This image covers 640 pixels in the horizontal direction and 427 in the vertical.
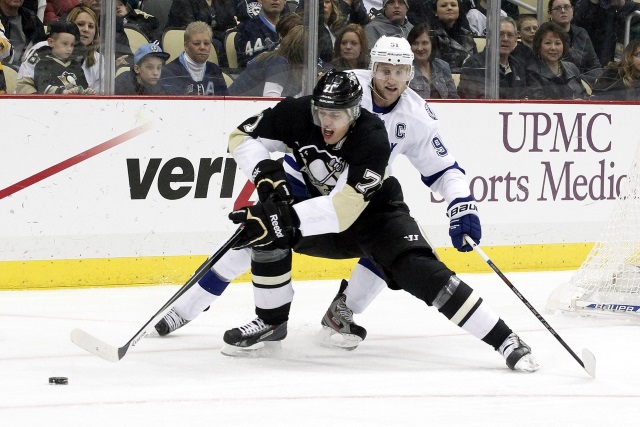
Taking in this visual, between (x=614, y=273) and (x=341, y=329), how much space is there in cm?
137

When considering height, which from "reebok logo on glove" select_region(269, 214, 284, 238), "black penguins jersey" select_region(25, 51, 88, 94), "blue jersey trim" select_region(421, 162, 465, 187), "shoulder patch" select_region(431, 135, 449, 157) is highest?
"black penguins jersey" select_region(25, 51, 88, 94)

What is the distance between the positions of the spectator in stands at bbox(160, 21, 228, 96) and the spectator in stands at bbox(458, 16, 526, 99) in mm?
1306

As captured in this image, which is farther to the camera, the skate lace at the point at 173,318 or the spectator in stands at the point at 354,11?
the spectator in stands at the point at 354,11

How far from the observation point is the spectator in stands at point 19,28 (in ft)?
16.2

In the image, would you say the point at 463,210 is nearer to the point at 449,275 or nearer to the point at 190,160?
the point at 449,275

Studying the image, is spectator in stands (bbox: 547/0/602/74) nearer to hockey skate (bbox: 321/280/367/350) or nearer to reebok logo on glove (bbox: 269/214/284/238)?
hockey skate (bbox: 321/280/367/350)

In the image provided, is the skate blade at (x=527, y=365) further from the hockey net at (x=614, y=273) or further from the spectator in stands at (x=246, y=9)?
the spectator in stands at (x=246, y=9)

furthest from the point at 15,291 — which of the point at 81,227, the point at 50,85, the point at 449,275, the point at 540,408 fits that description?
the point at 540,408

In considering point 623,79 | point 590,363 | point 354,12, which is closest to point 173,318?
point 590,363

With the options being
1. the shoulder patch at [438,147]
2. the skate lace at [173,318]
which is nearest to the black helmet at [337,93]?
the shoulder patch at [438,147]

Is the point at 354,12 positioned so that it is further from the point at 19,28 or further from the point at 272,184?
the point at 272,184

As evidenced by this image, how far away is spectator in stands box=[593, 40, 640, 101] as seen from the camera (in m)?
6.20

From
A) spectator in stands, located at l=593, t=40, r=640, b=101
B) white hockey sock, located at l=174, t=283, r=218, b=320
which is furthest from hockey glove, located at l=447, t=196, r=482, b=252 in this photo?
spectator in stands, located at l=593, t=40, r=640, b=101

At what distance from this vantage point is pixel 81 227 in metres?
5.06
